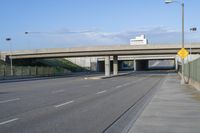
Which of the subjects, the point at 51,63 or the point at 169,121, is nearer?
the point at 169,121

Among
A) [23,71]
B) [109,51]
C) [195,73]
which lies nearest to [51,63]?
[109,51]

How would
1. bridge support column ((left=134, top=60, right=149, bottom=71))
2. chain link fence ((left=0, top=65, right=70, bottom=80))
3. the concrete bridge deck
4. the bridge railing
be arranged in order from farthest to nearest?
bridge support column ((left=134, top=60, right=149, bottom=71)), the concrete bridge deck, chain link fence ((left=0, top=65, right=70, bottom=80)), the bridge railing

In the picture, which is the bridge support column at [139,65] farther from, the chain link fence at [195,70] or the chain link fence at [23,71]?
the chain link fence at [195,70]

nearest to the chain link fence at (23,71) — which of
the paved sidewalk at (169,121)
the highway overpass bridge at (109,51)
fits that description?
the highway overpass bridge at (109,51)

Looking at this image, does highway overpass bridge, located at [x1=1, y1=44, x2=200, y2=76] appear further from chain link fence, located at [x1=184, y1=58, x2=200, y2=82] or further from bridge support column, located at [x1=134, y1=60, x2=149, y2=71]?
bridge support column, located at [x1=134, y1=60, x2=149, y2=71]

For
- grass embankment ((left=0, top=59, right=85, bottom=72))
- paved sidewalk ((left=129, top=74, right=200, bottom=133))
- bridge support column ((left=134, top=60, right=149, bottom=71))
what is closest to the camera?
paved sidewalk ((left=129, top=74, right=200, bottom=133))

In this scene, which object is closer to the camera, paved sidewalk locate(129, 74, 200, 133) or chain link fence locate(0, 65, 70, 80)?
paved sidewalk locate(129, 74, 200, 133)

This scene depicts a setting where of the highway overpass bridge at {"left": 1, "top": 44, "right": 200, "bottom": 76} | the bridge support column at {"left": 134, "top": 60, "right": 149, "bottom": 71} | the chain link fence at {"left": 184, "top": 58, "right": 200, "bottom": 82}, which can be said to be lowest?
the bridge support column at {"left": 134, "top": 60, "right": 149, "bottom": 71}

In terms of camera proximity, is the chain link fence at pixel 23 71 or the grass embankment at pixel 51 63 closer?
the chain link fence at pixel 23 71

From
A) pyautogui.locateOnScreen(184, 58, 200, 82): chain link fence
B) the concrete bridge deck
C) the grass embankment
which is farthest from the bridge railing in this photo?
the grass embankment

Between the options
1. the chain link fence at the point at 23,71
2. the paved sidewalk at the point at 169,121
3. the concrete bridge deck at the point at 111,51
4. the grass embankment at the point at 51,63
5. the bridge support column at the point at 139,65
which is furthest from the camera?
the bridge support column at the point at 139,65

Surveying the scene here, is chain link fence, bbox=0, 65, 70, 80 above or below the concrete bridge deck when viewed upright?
below

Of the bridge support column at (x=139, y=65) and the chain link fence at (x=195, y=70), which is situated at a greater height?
the chain link fence at (x=195, y=70)

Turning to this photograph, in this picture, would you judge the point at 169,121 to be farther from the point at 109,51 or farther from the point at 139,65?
the point at 139,65
